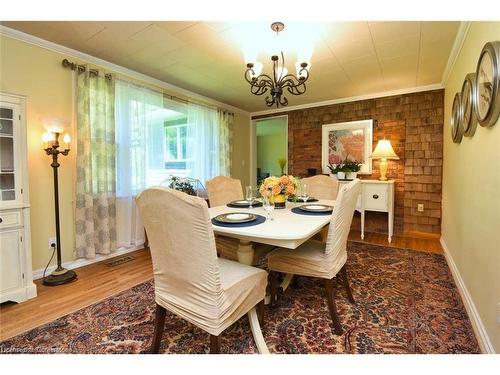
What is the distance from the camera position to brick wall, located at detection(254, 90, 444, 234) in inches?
151

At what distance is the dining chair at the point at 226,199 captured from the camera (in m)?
2.13

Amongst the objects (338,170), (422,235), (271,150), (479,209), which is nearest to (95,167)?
(479,209)

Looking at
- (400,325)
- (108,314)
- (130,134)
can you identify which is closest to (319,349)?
(400,325)

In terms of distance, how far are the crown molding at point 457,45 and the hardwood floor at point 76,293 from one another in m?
2.24

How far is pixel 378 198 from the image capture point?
151 inches

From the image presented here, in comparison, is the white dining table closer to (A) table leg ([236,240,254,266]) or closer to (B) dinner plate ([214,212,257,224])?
(A) table leg ([236,240,254,266])

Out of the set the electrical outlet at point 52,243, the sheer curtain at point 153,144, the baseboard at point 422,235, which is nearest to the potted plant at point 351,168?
the baseboard at point 422,235

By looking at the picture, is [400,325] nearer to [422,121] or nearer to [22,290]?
[22,290]

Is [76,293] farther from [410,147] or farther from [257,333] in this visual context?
[410,147]

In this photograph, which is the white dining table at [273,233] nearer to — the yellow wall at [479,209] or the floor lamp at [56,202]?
the yellow wall at [479,209]

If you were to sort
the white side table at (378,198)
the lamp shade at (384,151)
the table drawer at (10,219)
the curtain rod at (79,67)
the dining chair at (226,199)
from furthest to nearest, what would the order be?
the lamp shade at (384,151) < the white side table at (378,198) < the curtain rod at (79,67) < the dining chair at (226,199) < the table drawer at (10,219)

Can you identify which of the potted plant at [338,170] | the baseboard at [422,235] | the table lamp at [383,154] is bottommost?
the baseboard at [422,235]

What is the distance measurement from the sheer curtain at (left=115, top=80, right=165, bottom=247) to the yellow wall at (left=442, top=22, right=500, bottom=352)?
3.36 m

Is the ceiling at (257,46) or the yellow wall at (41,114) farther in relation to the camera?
the yellow wall at (41,114)
